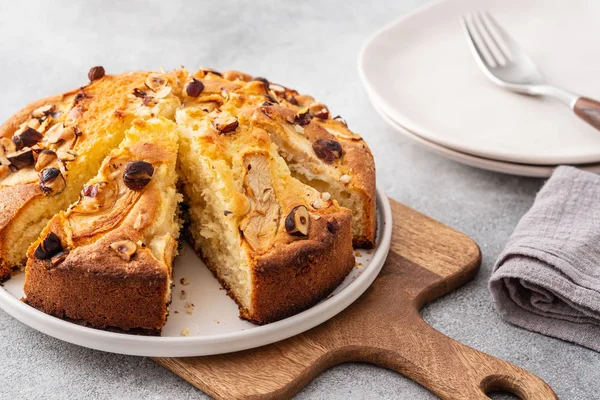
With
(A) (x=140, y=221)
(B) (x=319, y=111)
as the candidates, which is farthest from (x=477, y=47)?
(A) (x=140, y=221)

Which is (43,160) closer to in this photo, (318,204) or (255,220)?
(255,220)

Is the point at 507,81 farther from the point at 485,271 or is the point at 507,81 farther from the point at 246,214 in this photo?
the point at 246,214

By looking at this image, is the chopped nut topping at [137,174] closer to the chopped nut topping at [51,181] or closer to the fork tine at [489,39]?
the chopped nut topping at [51,181]

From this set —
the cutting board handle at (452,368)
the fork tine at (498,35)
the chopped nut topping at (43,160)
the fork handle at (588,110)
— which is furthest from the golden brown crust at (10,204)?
the fork tine at (498,35)

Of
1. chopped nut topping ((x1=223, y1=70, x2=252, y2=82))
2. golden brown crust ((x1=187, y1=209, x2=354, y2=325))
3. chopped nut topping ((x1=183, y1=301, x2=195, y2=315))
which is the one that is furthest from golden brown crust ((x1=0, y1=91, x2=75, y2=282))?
chopped nut topping ((x1=223, y1=70, x2=252, y2=82))

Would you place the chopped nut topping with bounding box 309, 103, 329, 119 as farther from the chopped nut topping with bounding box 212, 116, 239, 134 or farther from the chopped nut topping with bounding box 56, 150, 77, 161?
the chopped nut topping with bounding box 56, 150, 77, 161

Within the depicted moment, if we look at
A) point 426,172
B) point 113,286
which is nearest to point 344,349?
point 113,286
